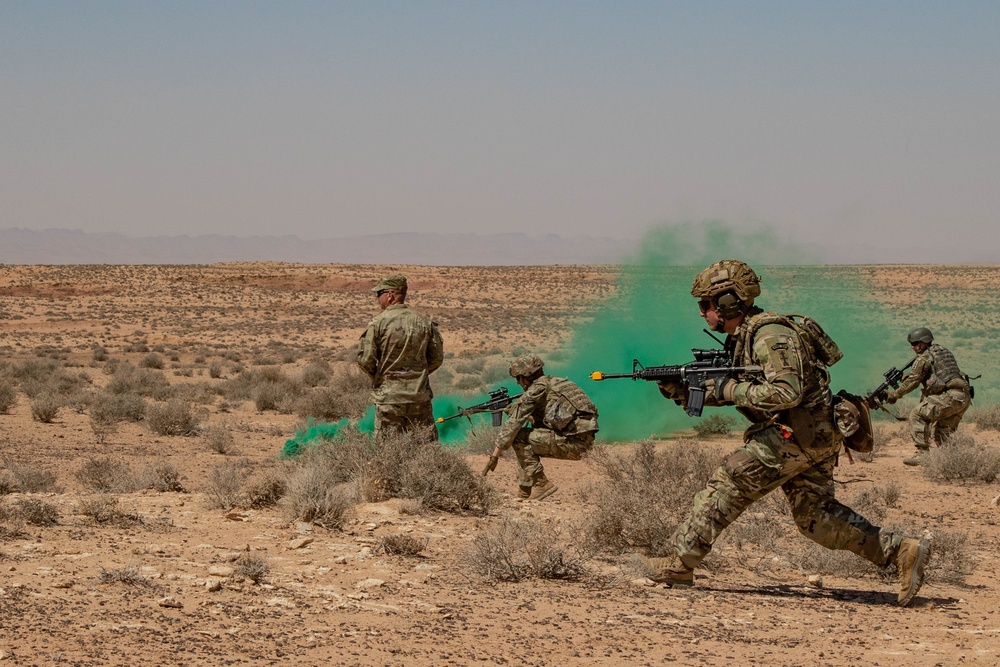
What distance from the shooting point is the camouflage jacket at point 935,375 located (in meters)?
13.1

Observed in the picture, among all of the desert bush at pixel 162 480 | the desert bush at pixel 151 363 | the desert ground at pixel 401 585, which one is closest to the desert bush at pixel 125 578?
the desert ground at pixel 401 585

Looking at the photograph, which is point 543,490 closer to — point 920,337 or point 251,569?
point 251,569

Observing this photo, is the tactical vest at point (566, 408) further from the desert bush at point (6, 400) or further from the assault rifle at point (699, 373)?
the desert bush at point (6, 400)

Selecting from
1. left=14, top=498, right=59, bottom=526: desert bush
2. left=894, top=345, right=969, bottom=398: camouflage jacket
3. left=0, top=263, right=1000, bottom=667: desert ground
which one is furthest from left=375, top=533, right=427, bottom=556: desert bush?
left=894, top=345, right=969, bottom=398: camouflage jacket

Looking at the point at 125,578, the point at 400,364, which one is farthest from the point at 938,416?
the point at 125,578

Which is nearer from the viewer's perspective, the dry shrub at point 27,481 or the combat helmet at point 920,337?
the dry shrub at point 27,481

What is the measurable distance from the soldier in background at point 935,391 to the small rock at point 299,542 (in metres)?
8.00

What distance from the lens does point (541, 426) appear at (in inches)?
404

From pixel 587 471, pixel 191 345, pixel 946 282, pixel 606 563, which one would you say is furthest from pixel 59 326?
pixel 946 282

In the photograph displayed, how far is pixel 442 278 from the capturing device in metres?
79.1

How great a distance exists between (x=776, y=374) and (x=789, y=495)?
837 mm

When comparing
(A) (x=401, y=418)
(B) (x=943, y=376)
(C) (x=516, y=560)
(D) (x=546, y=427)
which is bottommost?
(C) (x=516, y=560)

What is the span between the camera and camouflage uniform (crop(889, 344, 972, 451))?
13.1 metres

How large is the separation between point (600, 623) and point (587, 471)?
227 inches
